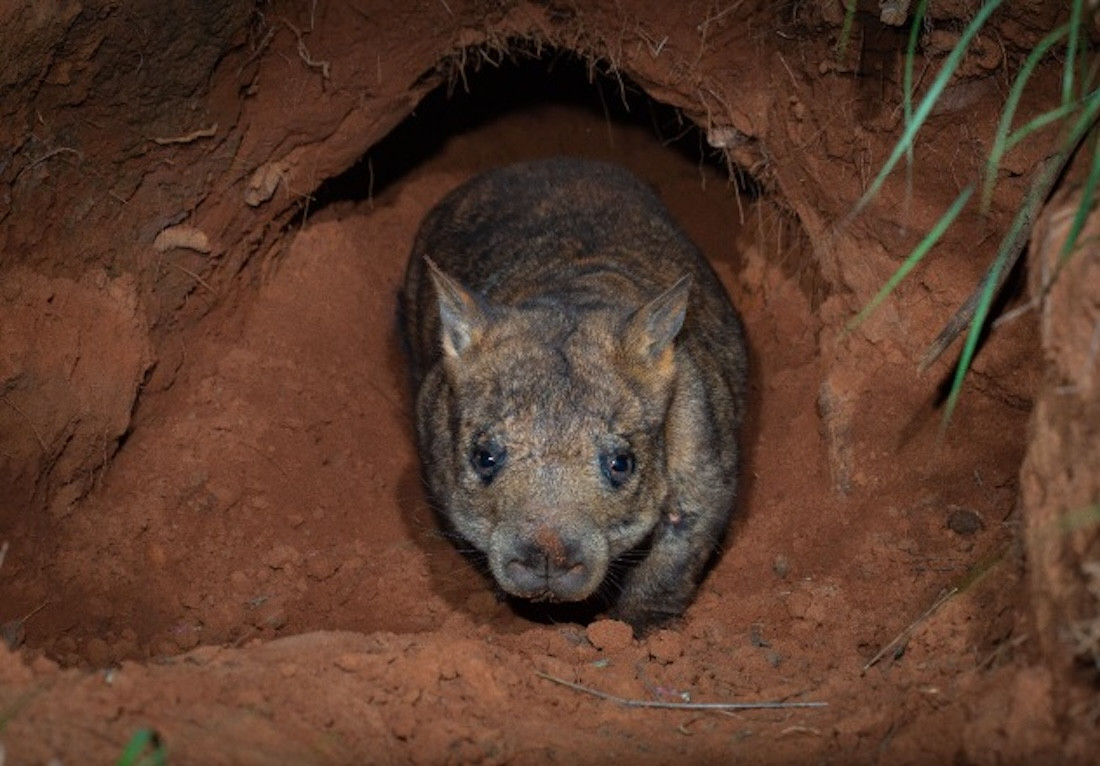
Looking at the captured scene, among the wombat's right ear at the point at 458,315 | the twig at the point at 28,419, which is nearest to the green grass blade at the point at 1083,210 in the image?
the wombat's right ear at the point at 458,315

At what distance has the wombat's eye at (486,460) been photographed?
4.52 m

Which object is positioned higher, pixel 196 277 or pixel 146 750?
pixel 146 750

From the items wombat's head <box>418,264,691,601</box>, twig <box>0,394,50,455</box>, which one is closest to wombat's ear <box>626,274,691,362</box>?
wombat's head <box>418,264,691,601</box>

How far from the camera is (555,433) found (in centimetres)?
444

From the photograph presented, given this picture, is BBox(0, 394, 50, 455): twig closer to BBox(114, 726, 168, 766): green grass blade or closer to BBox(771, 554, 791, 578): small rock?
BBox(114, 726, 168, 766): green grass blade

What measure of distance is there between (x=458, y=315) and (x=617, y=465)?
91cm

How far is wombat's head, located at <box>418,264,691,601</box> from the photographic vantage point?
4285mm

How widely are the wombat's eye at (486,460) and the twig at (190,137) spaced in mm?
1995

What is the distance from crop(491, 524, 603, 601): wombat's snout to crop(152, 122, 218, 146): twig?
242 centimetres

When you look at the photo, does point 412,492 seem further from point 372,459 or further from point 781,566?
point 781,566

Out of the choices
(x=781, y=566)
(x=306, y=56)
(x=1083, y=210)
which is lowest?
(x=781, y=566)

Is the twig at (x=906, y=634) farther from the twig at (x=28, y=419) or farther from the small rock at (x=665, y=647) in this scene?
the twig at (x=28, y=419)

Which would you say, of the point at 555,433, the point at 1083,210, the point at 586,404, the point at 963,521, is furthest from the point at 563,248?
the point at 1083,210

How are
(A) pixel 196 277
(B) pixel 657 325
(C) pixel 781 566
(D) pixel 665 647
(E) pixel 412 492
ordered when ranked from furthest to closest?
(E) pixel 412 492
(A) pixel 196 277
(C) pixel 781 566
(B) pixel 657 325
(D) pixel 665 647
